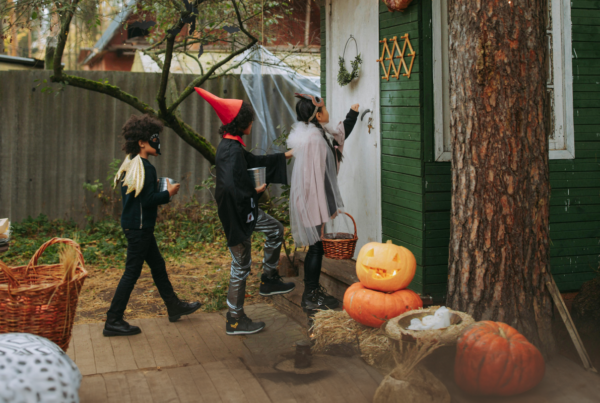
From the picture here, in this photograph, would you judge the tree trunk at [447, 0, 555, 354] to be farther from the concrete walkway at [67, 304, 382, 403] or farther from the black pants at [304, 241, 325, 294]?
the black pants at [304, 241, 325, 294]

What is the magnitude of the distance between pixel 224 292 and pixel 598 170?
3.85 m

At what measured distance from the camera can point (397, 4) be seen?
457cm

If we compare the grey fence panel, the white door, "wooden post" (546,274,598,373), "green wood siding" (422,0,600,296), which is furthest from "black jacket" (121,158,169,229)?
the grey fence panel

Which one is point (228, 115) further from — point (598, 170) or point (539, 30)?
point (598, 170)

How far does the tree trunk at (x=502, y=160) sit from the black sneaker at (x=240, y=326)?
6.00 ft

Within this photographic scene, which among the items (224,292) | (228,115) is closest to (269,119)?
(224,292)

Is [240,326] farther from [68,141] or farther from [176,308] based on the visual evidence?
[68,141]

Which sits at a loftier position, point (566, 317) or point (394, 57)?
point (394, 57)

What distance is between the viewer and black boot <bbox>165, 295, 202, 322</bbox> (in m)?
5.08

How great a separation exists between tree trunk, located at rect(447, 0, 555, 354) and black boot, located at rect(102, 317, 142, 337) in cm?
275

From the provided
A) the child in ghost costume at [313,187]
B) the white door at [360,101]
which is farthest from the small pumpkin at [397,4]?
the child in ghost costume at [313,187]

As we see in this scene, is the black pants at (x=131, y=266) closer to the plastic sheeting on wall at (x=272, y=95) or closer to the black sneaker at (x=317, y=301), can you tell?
the black sneaker at (x=317, y=301)

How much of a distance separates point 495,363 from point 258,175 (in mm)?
2349

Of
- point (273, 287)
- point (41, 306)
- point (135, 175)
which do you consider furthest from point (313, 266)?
point (41, 306)
